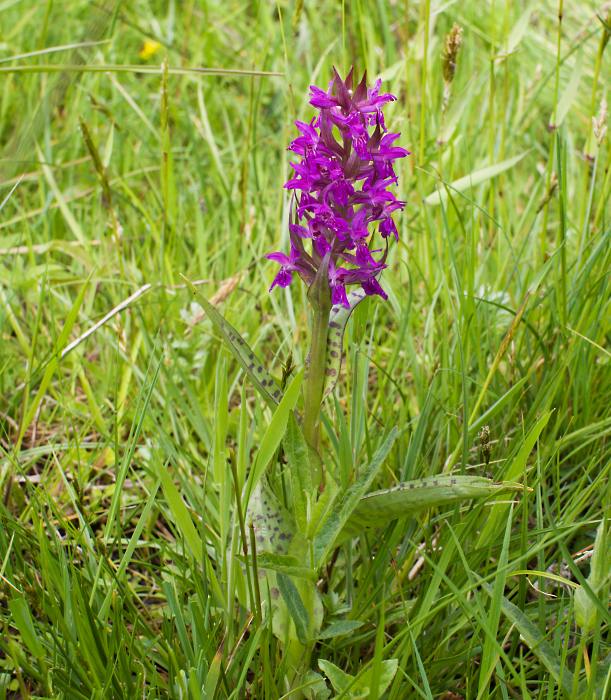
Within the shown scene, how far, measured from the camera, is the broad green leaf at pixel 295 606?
1250 mm

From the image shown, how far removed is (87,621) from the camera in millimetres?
1278

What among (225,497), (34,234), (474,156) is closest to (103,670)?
(225,497)

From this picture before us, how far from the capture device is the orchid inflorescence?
125 cm

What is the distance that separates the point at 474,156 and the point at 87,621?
7.25 feet

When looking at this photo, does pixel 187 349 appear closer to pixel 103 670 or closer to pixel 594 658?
pixel 103 670

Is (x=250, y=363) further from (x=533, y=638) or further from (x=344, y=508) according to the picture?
(x=533, y=638)

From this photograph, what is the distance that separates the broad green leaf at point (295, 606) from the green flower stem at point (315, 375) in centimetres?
22

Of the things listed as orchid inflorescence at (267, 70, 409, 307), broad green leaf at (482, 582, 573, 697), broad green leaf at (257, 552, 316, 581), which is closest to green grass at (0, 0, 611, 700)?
broad green leaf at (482, 582, 573, 697)

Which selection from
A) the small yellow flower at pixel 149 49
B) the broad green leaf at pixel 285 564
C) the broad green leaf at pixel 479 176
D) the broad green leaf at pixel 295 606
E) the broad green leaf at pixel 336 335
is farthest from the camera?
the small yellow flower at pixel 149 49

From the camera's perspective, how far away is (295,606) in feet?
4.11

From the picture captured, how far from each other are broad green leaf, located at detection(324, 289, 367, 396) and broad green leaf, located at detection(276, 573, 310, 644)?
327mm

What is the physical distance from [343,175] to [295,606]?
675 millimetres

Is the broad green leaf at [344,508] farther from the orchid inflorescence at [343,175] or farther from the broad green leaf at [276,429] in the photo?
the orchid inflorescence at [343,175]

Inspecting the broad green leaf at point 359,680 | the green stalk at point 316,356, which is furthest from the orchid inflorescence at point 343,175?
the broad green leaf at point 359,680
